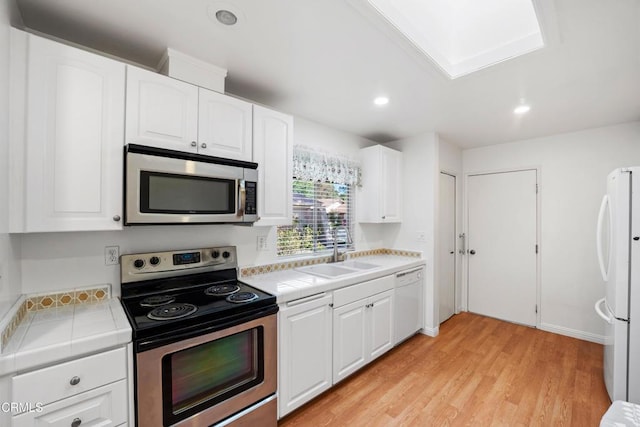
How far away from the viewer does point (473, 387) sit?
2297mm

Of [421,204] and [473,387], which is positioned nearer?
[473,387]

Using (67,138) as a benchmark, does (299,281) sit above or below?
below

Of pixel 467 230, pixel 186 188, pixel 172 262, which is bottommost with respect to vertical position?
pixel 172 262

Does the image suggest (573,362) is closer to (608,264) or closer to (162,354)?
(608,264)

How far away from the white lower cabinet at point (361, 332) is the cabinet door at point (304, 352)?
0.34ft

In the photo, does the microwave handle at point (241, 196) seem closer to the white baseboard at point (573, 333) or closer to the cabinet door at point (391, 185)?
the cabinet door at point (391, 185)

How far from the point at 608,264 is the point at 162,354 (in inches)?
124

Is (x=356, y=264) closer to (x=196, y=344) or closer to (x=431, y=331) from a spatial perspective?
(x=431, y=331)

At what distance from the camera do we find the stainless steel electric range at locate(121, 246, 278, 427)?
1286mm

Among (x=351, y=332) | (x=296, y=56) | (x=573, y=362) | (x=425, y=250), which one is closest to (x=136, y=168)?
(x=296, y=56)

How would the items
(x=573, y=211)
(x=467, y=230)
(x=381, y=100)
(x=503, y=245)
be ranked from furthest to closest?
(x=467, y=230) → (x=503, y=245) → (x=573, y=211) → (x=381, y=100)

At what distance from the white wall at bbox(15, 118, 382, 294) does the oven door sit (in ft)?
2.28

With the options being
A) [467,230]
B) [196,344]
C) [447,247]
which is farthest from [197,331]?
[467,230]

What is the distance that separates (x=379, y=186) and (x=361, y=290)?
1359 mm
